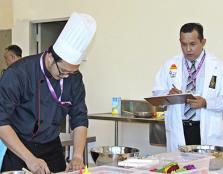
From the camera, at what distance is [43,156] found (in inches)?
76.5

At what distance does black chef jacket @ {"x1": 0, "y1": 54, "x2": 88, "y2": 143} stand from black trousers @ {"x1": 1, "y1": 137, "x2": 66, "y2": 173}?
0.03 metres

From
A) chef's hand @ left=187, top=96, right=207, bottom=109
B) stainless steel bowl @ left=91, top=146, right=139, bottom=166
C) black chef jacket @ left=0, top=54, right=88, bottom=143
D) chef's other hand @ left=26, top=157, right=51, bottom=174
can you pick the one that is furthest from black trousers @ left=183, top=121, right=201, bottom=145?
chef's other hand @ left=26, top=157, right=51, bottom=174

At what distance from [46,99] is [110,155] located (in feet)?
1.20

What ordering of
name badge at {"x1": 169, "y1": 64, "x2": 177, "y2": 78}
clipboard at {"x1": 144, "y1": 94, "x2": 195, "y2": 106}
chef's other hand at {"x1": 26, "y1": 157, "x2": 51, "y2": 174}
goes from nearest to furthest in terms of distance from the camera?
chef's other hand at {"x1": 26, "y1": 157, "x2": 51, "y2": 174} < clipboard at {"x1": 144, "y1": 94, "x2": 195, "y2": 106} < name badge at {"x1": 169, "y1": 64, "x2": 177, "y2": 78}

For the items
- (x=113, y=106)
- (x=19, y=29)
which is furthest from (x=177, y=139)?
(x=19, y=29)

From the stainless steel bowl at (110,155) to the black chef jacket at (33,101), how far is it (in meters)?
0.15

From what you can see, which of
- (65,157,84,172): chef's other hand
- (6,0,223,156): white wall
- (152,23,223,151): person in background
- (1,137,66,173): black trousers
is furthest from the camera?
(6,0,223,156): white wall

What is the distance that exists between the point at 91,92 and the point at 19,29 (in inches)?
53.3

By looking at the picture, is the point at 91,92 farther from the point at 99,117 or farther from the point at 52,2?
the point at 52,2

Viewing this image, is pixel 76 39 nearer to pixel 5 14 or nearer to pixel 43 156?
pixel 43 156

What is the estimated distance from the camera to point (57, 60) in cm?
174

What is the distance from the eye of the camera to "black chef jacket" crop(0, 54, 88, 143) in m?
1.75

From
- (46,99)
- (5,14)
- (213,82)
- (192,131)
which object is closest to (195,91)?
(213,82)

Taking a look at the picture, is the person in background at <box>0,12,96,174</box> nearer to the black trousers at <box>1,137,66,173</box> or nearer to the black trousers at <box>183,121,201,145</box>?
the black trousers at <box>1,137,66,173</box>
